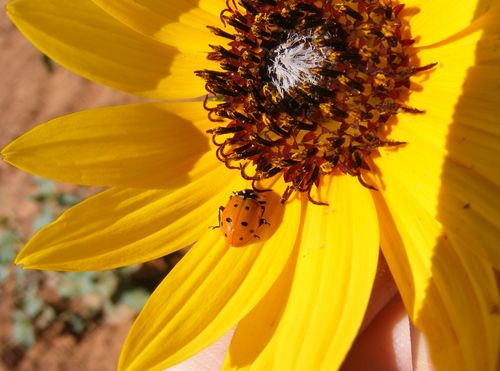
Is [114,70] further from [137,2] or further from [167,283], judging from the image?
[167,283]

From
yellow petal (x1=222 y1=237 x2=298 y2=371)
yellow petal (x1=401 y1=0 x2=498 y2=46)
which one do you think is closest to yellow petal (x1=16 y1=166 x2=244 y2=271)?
yellow petal (x1=222 y1=237 x2=298 y2=371)

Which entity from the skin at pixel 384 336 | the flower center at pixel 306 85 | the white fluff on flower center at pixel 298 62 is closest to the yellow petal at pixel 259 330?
the flower center at pixel 306 85

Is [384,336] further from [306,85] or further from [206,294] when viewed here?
[306,85]

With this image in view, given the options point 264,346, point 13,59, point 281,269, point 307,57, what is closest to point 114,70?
point 307,57

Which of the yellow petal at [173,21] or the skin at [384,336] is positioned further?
the skin at [384,336]

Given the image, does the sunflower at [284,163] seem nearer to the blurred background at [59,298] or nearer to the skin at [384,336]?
the skin at [384,336]

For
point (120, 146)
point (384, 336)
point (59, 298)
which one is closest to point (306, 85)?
point (120, 146)
